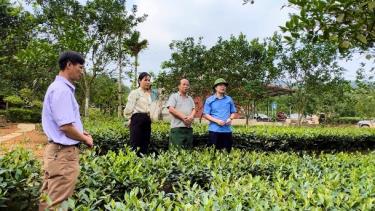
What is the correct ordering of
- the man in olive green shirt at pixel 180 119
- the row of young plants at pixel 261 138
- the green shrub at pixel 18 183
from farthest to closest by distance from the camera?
the row of young plants at pixel 261 138 < the man in olive green shirt at pixel 180 119 < the green shrub at pixel 18 183

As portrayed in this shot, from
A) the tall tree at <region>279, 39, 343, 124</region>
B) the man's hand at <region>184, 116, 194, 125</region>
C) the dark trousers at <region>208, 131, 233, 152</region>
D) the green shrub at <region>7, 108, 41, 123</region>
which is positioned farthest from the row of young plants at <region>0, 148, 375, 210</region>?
the green shrub at <region>7, 108, 41, 123</region>

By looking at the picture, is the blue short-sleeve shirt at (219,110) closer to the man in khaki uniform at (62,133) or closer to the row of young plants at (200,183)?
the row of young plants at (200,183)

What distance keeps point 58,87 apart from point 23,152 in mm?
1142

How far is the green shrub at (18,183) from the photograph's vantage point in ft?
12.1

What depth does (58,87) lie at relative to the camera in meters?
3.80

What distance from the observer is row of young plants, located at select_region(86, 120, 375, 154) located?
9.39 metres

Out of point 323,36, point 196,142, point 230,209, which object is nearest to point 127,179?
point 230,209

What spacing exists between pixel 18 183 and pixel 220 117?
4.05 meters

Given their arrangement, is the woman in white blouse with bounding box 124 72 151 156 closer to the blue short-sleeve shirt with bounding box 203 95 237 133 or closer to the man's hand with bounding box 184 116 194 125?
the man's hand with bounding box 184 116 194 125

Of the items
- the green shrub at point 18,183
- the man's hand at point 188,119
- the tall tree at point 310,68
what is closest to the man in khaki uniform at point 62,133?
the green shrub at point 18,183

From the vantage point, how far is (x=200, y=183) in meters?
4.70

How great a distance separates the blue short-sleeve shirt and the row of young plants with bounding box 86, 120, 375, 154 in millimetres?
2465

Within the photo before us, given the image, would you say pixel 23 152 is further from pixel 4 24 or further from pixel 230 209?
pixel 4 24

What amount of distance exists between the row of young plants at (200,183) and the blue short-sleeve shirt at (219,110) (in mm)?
1304
